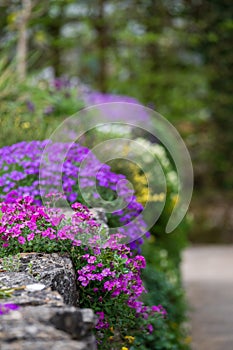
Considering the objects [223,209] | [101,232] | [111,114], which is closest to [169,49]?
[223,209]

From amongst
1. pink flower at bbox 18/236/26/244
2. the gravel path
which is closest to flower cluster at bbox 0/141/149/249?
pink flower at bbox 18/236/26/244

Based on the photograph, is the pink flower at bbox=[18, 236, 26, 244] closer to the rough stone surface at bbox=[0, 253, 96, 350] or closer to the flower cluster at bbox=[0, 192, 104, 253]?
the flower cluster at bbox=[0, 192, 104, 253]

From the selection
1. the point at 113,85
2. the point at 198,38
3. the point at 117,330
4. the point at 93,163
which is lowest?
the point at 113,85

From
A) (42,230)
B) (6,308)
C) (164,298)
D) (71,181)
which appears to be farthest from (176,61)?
(6,308)

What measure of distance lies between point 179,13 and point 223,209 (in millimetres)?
3235

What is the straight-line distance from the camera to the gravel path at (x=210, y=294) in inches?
197

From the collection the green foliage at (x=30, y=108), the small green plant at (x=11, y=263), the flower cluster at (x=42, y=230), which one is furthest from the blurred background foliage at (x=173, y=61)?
the small green plant at (x=11, y=263)

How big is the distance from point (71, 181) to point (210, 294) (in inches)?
133

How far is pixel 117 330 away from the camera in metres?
2.81

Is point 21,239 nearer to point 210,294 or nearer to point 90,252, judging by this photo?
point 90,252

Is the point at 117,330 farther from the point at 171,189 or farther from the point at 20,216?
the point at 171,189

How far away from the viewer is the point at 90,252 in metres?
2.59

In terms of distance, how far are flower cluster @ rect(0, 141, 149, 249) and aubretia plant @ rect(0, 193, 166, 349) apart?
2.24ft

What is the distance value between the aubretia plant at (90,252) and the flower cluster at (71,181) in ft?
2.24
